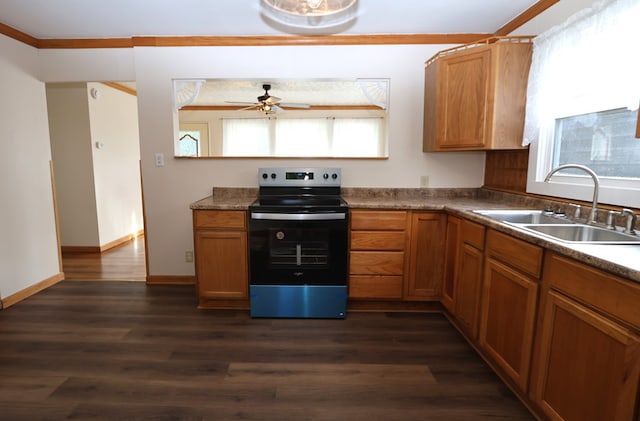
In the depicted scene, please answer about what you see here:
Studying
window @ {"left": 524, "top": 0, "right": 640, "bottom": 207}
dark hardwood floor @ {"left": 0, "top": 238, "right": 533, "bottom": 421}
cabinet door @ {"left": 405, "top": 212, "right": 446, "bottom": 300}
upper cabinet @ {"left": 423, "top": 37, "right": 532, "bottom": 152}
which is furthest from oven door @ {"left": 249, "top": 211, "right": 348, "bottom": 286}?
window @ {"left": 524, "top": 0, "right": 640, "bottom": 207}

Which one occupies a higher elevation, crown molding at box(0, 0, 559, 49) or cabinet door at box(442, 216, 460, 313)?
crown molding at box(0, 0, 559, 49)

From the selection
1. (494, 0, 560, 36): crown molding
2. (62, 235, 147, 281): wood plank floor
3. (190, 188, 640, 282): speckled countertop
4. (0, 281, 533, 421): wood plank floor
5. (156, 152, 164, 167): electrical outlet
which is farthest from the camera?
(62, 235, 147, 281): wood plank floor

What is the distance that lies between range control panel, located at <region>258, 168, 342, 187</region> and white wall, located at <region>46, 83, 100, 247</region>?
2.67 meters

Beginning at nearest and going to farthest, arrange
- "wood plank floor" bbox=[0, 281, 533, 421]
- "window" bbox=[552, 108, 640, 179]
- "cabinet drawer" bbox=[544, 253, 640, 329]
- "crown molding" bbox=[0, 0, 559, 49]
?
"cabinet drawer" bbox=[544, 253, 640, 329] < "wood plank floor" bbox=[0, 281, 533, 421] < "window" bbox=[552, 108, 640, 179] < "crown molding" bbox=[0, 0, 559, 49]

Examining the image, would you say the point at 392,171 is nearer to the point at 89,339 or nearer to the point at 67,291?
the point at 89,339

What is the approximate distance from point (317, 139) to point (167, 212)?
4.23 m

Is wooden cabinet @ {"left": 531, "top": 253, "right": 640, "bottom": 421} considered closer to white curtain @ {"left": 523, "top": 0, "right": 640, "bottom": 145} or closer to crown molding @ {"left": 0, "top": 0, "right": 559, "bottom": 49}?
white curtain @ {"left": 523, "top": 0, "right": 640, "bottom": 145}

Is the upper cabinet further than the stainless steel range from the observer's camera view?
No

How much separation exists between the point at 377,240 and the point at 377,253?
102mm

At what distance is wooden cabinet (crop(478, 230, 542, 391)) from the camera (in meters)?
1.55

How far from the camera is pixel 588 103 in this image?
2.03 meters

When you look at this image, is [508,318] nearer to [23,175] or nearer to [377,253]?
[377,253]

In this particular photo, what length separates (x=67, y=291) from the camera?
303 cm

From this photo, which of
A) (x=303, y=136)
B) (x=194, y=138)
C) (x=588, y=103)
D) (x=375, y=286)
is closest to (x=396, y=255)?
(x=375, y=286)
